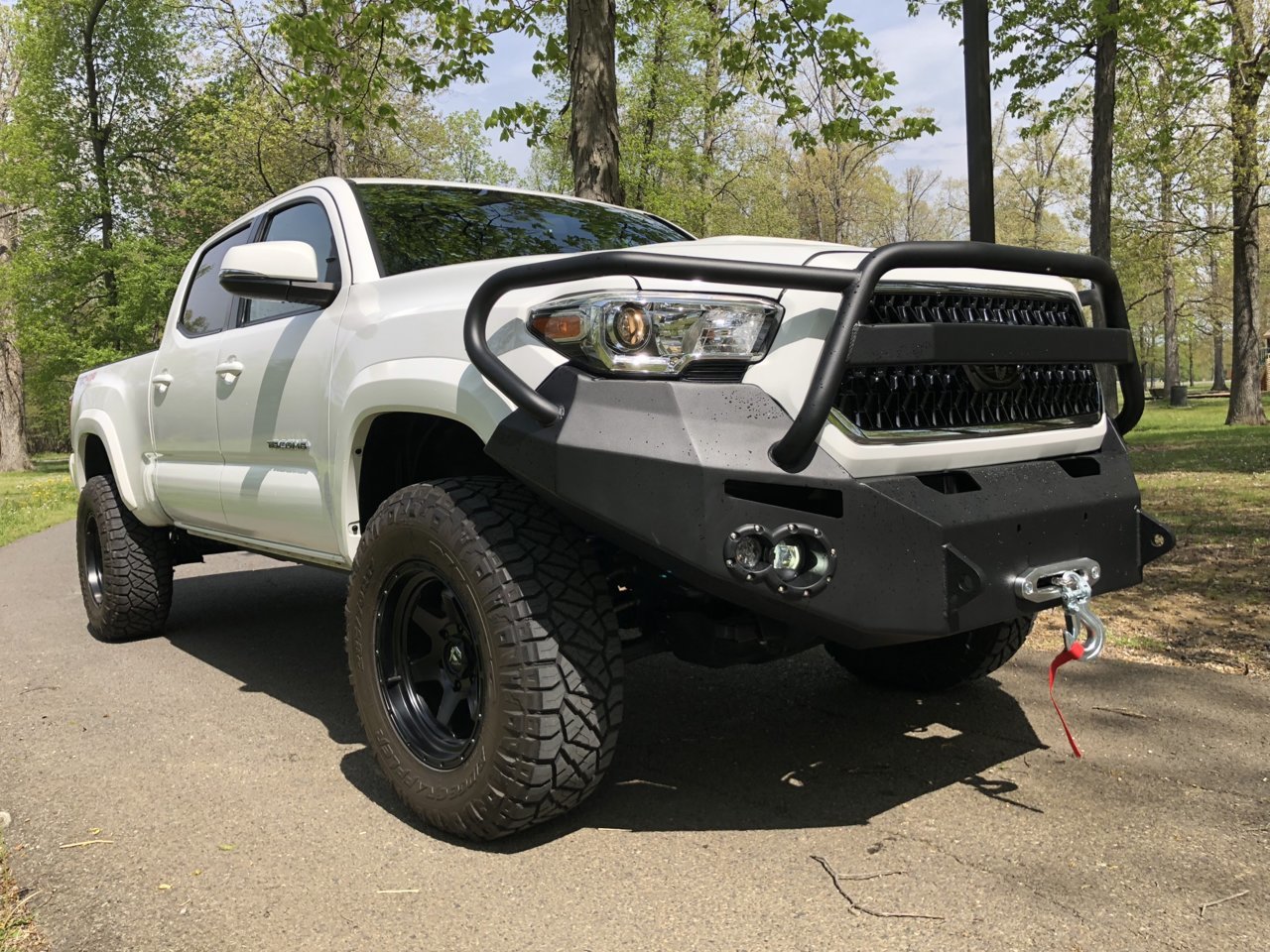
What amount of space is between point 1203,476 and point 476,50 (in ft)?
28.2

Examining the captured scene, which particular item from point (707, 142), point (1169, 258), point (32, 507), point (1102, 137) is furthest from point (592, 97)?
point (707, 142)

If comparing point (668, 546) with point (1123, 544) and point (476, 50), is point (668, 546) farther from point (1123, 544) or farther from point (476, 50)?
point (476, 50)

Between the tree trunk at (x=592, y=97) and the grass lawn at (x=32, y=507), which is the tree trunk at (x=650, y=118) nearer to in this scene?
the grass lawn at (x=32, y=507)

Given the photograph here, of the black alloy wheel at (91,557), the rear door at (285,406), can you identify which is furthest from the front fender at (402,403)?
the black alloy wheel at (91,557)

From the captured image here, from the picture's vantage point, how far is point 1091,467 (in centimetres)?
297

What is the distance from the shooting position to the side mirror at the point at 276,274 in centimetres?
327

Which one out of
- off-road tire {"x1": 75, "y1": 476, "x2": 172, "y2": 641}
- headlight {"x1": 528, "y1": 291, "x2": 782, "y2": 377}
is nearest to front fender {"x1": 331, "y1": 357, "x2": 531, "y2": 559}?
headlight {"x1": 528, "y1": 291, "x2": 782, "y2": 377}

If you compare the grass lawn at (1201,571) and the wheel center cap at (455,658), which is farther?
the grass lawn at (1201,571)

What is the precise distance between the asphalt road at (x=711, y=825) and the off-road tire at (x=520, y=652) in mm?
192

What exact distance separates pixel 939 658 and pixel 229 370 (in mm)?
3004

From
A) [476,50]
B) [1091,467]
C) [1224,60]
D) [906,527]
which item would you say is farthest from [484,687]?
[1224,60]

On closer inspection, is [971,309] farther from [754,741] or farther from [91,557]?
[91,557]

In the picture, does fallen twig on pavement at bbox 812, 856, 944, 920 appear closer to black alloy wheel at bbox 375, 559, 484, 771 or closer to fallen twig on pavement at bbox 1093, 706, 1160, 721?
black alloy wheel at bbox 375, 559, 484, 771

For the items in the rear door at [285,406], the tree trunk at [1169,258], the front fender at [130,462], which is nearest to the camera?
the rear door at [285,406]
